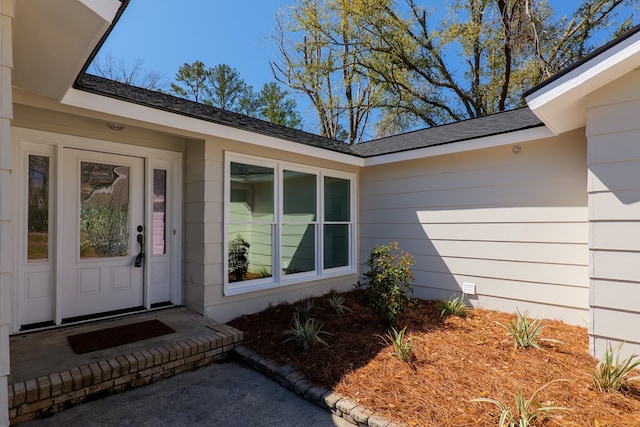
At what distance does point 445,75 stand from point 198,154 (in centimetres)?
1273

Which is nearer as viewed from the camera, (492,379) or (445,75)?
(492,379)

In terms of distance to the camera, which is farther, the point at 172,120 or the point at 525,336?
the point at 172,120

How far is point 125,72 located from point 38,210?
39.9ft

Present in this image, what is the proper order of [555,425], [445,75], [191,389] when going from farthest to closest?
[445,75] → [191,389] → [555,425]

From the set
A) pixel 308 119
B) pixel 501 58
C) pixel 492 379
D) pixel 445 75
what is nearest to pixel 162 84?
pixel 308 119

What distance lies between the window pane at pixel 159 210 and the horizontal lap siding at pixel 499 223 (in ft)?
12.1

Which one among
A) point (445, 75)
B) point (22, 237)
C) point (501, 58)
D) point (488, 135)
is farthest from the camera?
point (445, 75)

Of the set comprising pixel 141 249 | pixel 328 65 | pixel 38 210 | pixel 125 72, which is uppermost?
pixel 328 65

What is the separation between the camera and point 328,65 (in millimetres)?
15055

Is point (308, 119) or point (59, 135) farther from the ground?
point (308, 119)

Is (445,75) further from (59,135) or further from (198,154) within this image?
(59,135)

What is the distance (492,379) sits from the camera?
9.36 feet

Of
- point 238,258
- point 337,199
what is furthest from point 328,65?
point 238,258

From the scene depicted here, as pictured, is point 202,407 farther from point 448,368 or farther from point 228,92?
point 228,92
